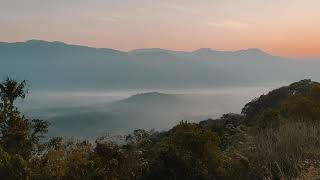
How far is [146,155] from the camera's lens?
1412 centimetres

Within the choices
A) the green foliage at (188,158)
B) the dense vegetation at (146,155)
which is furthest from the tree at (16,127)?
the green foliage at (188,158)

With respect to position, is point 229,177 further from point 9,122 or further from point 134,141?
point 9,122

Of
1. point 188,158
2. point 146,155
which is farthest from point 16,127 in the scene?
point 146,155

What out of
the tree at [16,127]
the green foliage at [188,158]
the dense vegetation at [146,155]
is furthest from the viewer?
the green foliage at [188,158]

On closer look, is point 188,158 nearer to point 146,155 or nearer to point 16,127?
point 146,155

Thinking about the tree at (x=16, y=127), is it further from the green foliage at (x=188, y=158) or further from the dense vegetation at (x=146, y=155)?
the green foliage at (x=188, y=158)

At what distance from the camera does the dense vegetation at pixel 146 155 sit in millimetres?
9422

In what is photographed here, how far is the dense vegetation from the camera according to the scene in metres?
9.42

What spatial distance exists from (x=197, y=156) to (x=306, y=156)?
10.8 ft

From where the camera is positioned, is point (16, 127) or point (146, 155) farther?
point (146, 155)

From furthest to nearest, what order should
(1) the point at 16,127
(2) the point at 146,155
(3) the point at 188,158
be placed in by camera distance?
(2) the point at 146,155 → (3) the point at 188,158 → (1) the point at 16,127

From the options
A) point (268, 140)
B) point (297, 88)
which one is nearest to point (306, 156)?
point (268, 140)

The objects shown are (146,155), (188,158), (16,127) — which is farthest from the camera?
(146,155)

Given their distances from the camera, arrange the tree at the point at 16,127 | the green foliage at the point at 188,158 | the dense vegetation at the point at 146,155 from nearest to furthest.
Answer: the dense vegetation at the point at 146,155 → the tree at the point at 16,127 → the green foliage at the point at 188,158
